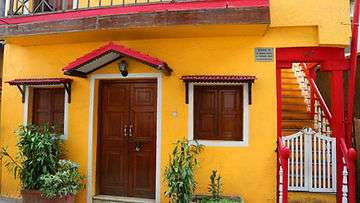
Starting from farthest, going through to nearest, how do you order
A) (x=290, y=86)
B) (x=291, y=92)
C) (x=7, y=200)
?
(x=290, y=86), (x=291, y=92), (x=7, y=200)

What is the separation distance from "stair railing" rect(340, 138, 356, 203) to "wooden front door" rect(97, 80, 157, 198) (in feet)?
12.0

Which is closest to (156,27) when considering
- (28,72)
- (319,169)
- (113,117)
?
(113,117)

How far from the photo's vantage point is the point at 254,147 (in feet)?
21.1

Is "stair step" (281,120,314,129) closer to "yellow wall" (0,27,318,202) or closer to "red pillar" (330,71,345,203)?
"red pillar" (330,71,345,203)

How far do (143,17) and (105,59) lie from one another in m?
1.29

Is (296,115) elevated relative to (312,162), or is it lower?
elevated

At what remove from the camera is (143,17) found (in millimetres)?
6266

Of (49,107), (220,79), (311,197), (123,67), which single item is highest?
(123,67)

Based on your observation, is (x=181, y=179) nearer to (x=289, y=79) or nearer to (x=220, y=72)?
(x=220, y=72)

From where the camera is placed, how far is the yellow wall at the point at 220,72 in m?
6.39

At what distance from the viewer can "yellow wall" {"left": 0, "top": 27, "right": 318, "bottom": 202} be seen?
6.39m

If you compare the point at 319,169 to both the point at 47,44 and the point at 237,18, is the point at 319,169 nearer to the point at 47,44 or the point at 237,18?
the point at 237,18

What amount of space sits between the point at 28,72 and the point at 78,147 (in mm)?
2242

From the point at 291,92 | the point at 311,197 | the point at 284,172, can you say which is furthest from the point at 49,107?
the point at 291,92
